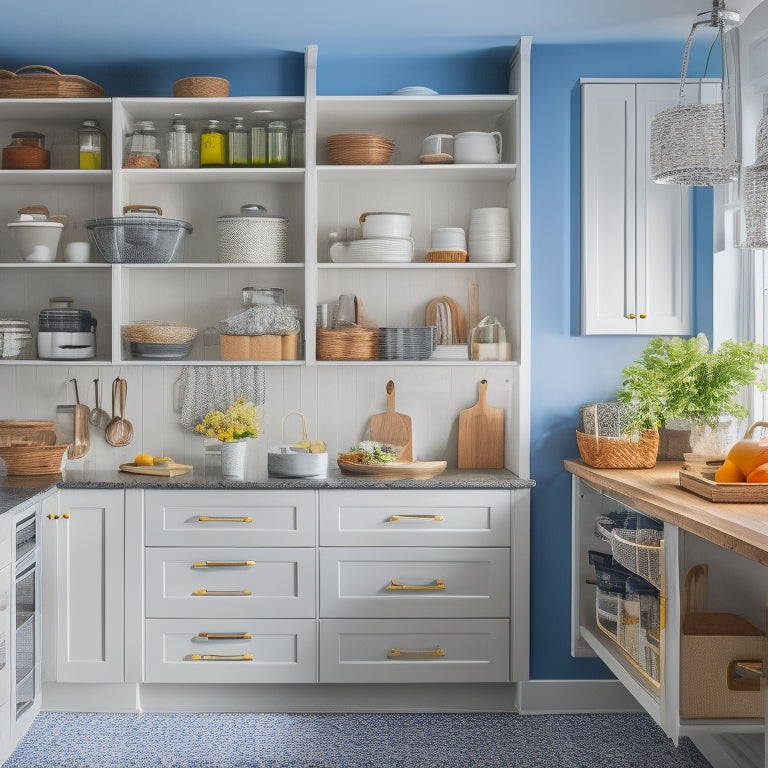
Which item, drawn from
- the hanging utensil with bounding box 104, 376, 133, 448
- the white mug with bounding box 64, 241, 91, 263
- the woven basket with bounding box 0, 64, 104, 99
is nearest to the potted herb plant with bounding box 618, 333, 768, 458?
the hanging utensil with bounding box 104, 376, 133, 448

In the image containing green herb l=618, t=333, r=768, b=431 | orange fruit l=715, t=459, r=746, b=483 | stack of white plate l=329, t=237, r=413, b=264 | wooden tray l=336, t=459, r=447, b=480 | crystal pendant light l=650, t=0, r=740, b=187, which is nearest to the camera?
crystal pendant light l=650, t=0, r=740, b=187

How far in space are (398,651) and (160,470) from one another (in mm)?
1155

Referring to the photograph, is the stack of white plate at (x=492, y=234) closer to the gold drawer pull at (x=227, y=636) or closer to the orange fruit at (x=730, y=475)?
the orange fruit at (x=730, y=475)

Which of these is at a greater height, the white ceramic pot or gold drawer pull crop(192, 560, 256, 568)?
the white ceramic pot

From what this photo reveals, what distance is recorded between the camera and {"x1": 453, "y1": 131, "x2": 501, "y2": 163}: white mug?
136 inches

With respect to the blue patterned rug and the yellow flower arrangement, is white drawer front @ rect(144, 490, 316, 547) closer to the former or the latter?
the yellow flower arrangement

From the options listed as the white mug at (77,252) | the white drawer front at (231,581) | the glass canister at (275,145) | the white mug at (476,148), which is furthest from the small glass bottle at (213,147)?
the white drawer front at (231,581)

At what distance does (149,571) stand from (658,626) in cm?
183

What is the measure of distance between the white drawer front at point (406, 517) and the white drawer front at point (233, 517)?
0.09 metres

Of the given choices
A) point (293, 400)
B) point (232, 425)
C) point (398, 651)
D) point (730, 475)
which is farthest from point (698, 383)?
point (232, 425)

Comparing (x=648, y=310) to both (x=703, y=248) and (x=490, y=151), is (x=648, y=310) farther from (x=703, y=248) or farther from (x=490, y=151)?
(x=490, y=151)

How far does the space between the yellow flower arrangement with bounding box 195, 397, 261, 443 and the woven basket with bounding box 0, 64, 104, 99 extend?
4.55ft

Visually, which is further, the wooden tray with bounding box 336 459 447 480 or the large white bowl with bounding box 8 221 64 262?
the large white bowl with bounding box 8 221 64 262

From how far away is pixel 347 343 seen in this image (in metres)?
3.45
